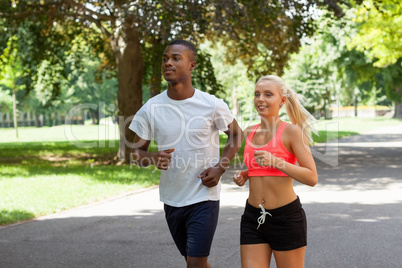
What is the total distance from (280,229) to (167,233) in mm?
4070

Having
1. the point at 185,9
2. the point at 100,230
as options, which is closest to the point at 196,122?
the point at 100,230

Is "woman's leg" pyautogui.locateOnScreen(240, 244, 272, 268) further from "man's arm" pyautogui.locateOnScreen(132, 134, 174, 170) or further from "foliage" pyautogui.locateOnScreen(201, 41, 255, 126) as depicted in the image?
"foliage" pyautogui.locateOnScreen(201, 41, 255, 126)

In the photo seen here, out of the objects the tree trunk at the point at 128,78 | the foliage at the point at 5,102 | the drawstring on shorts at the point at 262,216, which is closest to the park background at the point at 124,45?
the tree trunk at the point at 128,78

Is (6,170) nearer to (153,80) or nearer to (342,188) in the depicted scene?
(153,80)

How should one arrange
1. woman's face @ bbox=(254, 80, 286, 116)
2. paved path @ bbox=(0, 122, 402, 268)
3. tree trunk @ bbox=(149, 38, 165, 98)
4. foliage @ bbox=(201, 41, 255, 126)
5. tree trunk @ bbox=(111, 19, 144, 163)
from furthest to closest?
1. foliage @ bbox=(201, 41, 255, 126)
2. tree trunk @ bbox=(149, 38, 165, 98)
3. tree trunk @ bbox=(111, 19, 144, 163)
4. paved path @ bbox=(0, 122, 402, 268)
5. woman's face @ bbox=(254, 80, 286, 116)

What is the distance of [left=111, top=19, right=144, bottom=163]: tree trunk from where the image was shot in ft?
59.3

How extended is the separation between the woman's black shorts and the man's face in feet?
3.50

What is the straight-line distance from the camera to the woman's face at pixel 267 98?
141 inches

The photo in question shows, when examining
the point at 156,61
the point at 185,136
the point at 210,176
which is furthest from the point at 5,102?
the point at 210,176

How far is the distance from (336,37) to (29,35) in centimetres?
2766

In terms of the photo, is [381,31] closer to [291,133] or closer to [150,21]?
[150,21]

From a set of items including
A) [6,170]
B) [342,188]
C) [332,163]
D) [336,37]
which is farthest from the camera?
[336,37]

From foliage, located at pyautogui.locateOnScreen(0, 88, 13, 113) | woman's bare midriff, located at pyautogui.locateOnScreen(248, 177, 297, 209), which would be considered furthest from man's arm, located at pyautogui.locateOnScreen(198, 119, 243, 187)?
foliage, located at pyautogui.locateOnScreen(0, 88, 13, 113)

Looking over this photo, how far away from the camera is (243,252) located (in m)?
3.55
